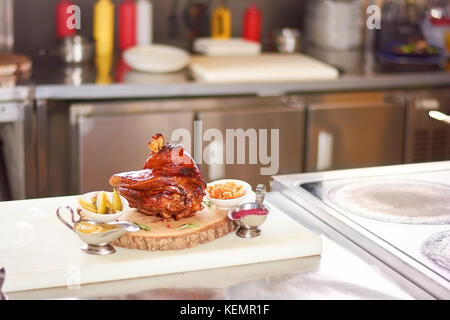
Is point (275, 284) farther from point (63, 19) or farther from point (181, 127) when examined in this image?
point (63, 19)

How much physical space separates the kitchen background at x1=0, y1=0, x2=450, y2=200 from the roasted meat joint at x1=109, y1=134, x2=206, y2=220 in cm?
160


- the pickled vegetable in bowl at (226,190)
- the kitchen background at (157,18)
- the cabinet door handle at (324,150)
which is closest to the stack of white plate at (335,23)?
the kitchen background at (157,18)

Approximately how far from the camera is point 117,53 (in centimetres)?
395

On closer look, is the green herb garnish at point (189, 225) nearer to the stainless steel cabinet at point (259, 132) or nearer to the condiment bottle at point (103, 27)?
the stainless steel cabinet at point (259, 132)

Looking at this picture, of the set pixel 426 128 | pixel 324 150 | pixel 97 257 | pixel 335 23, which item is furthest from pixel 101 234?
pixel 335 23

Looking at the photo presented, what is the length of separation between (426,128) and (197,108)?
1134 millimetres

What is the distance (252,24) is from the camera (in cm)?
410

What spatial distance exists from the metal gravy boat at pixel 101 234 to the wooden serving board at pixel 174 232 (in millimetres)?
36

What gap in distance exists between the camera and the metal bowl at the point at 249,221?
1598 mm

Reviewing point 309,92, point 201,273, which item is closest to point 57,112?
point 309,92

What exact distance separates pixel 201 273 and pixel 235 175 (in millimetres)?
2015

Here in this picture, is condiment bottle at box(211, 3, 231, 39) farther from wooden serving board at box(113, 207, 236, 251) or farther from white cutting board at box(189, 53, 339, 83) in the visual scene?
wooden serving board at box(113, 207, 236, 251)

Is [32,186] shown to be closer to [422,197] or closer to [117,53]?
[117,53]

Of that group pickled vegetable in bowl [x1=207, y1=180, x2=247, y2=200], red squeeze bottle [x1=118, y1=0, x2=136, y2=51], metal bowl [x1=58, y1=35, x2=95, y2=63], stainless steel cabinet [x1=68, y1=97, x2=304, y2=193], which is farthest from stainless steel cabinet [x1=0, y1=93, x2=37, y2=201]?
pickled vegetable in bowl [x1=207, y1=180, x2=247, y2=200]
